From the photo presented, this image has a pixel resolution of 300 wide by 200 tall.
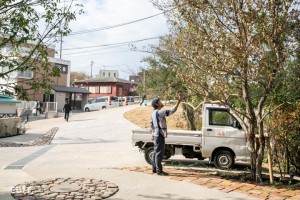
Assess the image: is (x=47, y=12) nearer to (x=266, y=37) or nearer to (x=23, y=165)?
(x=266, y=37)

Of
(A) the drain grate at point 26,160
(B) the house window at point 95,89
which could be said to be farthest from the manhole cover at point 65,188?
(B) the house window at point 95,89

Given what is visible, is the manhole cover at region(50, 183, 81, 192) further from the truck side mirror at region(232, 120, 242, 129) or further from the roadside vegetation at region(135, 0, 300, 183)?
the truck side mirror at region(232, 120, 242, 129)

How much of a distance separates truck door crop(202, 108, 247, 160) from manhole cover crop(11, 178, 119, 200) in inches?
146

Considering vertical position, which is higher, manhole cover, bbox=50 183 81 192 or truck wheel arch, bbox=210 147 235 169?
truck wheel arch, bbox=210 147 235 169

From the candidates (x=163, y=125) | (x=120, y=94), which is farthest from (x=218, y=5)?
(x=120, y=94)

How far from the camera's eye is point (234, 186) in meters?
7.40

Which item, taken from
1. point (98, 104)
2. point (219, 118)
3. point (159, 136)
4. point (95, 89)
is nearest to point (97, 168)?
point (159, 136)

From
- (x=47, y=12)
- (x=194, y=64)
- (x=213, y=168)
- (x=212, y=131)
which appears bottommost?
(x=213, y=168)

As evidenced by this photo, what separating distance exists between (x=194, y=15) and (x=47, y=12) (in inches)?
133

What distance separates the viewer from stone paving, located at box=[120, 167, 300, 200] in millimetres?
6805

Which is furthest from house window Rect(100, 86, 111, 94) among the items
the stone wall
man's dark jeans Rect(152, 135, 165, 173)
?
man's dark jeans Rect(152, 135, 165, 173)

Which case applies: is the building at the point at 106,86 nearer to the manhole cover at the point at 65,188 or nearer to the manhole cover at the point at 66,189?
the manhole cover at the point at 66,189

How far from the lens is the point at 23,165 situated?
9.65m

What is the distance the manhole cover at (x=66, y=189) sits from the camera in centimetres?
644
